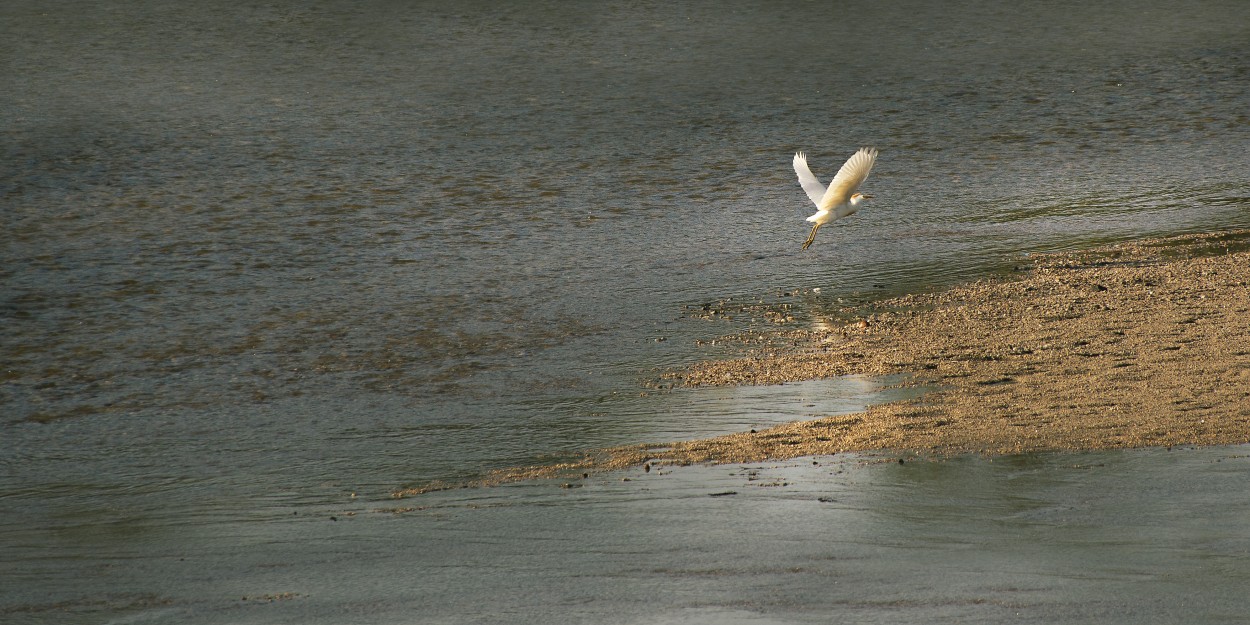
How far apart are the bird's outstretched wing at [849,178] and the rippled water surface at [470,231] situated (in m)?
0.68

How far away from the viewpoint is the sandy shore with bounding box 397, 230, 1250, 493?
5.31 meters

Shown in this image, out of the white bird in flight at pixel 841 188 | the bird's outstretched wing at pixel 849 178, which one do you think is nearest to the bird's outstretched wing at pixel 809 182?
the white bird in flight at pixel 841 188

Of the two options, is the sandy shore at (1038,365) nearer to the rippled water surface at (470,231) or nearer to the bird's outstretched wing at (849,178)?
the rippled water surface at (470,231)

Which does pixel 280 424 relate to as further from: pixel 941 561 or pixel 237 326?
pixel 941 561

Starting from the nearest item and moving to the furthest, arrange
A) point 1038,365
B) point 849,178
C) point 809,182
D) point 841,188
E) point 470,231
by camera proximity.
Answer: point 1038,365 < point 849,178 < point 841,188 < point 809,182 < point 470,231

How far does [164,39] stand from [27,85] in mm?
2106

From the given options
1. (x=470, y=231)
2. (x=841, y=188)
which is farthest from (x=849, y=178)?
(x=470, y=231)

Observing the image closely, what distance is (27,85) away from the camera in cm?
1452

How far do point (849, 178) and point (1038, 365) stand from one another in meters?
1.48

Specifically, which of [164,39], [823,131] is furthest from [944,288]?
[164,39]

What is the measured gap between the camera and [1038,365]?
6.23 m

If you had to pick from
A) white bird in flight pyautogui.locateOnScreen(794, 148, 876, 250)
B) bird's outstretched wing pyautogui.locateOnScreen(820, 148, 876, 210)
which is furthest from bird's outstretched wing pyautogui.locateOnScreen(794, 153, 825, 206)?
bird's outstretched wing pyautogui.locateOnScreen(820, 148, 876, 210)

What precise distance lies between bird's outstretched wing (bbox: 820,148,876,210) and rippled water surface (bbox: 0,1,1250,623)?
2.24 ft

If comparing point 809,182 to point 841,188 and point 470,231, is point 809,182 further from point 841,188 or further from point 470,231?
point 470,231
